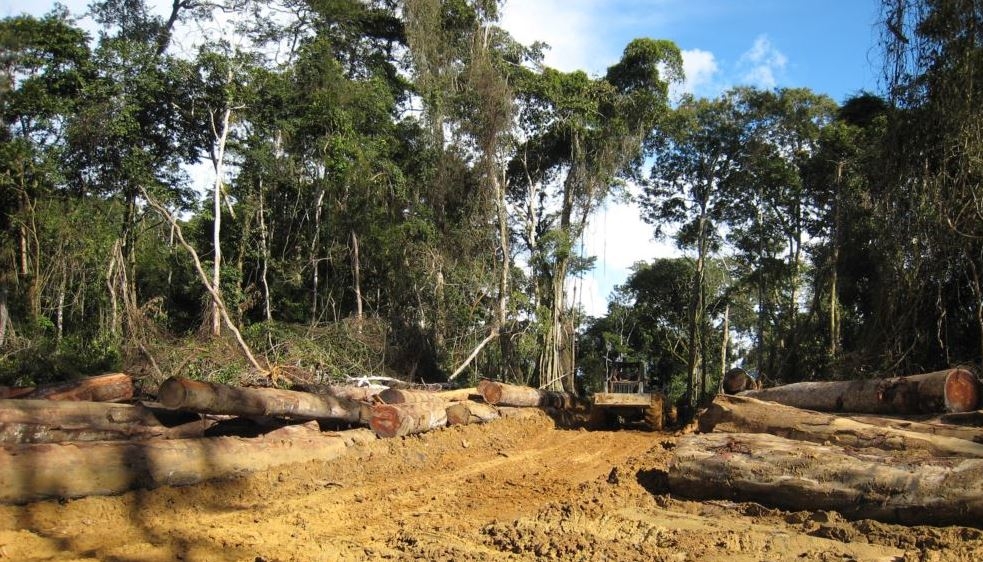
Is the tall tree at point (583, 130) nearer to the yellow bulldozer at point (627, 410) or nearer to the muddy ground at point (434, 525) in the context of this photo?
the yellow bulldozer at point (627, 410)

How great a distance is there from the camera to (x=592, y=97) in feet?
81.1

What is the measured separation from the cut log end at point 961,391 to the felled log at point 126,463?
775 cm

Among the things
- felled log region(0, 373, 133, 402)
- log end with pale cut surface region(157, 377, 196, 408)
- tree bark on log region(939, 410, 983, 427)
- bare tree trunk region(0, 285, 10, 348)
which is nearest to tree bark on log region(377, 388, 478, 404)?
felled log region(0, 373, 133, 402)

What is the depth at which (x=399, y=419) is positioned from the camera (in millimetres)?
9328

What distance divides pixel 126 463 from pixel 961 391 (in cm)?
937

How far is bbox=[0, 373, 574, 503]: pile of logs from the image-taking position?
17.4 ft

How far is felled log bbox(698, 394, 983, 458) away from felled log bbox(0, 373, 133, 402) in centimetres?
783

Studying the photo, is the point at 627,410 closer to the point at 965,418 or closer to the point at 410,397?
the point at 410,397

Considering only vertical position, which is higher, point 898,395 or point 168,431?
point 898,395

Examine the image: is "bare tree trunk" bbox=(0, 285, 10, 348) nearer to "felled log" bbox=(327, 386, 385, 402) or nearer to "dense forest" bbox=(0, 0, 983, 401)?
"dense forest" bbox=(0, 0, 983, 401)

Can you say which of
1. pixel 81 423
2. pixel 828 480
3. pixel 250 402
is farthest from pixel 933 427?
pixel 81 423

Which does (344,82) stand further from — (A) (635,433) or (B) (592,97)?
(A) (635,433)

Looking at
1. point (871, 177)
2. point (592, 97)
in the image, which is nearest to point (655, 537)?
point (871, 177)

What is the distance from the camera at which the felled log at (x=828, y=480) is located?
18.2ft
